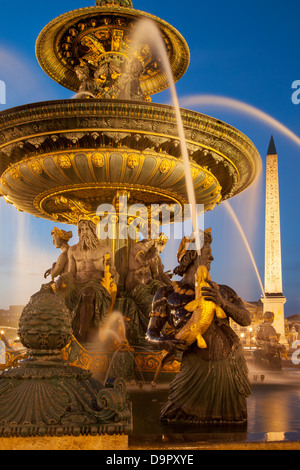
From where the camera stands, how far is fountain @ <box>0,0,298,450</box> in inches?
324

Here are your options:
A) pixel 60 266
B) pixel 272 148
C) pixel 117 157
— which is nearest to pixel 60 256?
pixel 60 266

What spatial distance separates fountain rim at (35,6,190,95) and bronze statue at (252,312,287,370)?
22.8ft

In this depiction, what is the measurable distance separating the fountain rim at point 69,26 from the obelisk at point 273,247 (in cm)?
2762

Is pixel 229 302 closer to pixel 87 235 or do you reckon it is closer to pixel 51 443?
pixel 51 443

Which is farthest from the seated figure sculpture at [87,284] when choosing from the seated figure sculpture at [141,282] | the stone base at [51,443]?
the stone base at [51,443]

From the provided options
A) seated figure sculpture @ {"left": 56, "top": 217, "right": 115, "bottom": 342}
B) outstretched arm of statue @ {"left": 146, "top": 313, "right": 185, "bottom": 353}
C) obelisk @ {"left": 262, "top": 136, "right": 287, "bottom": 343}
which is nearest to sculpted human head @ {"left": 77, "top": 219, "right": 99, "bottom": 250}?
seated figure sculpture @ {"left": 56, "top": 217, "right": 115, "bottom": 342}

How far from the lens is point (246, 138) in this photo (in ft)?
30.8

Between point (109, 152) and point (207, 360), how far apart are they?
530 cm

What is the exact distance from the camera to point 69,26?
428 inches

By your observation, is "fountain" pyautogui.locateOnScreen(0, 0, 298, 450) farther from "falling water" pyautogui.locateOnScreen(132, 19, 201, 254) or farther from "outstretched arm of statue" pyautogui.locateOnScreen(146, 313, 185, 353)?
"outstretched arm of statue" pyautogui.locateOnScreen(146, 313, 185, 353)

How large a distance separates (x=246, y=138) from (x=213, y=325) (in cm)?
567
